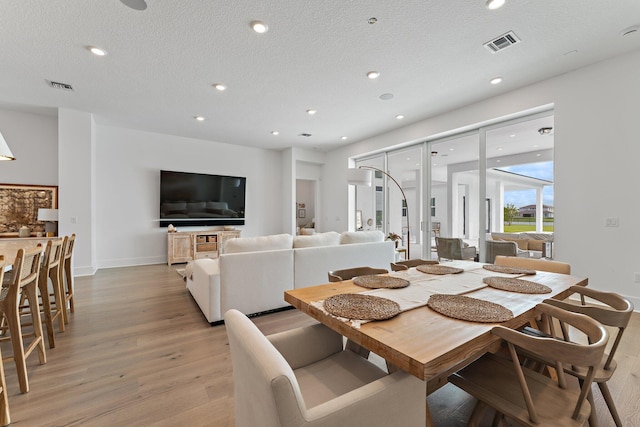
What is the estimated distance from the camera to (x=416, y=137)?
219 inches

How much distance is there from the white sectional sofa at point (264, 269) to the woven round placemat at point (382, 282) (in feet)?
4.81

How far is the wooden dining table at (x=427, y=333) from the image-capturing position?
92cm

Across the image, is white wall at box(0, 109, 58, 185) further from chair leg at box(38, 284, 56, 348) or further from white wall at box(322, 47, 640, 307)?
white wall at box(322, 47, 640, 307)

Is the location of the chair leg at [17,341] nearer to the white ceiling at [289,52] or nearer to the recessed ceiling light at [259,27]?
the white ceiling at [289,52]

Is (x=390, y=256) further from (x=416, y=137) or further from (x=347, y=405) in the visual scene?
(x=347, y=405)

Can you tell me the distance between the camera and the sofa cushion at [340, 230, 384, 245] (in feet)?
12.3

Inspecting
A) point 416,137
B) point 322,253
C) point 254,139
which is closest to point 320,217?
point 254,139

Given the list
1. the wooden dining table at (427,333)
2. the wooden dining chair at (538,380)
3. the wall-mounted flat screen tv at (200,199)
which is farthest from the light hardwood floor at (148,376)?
the wall-mounted flat screen tv at (200,199)

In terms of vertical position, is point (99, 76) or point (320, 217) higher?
point (99, 76)

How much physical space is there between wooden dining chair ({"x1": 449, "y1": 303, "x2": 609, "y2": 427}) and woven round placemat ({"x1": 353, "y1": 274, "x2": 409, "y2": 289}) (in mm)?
533

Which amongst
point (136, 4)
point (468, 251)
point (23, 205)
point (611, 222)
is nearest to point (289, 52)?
point (136, 4)

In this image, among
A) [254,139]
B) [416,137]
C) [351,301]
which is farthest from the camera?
[254,139]

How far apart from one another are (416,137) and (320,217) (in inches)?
148

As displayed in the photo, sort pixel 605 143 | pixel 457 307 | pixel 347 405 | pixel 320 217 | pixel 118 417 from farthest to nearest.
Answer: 1. pixel 320 217
2. pixel 605 143
3. pixel 118 417
4. pixel 457 307
5. pixel 347 405
